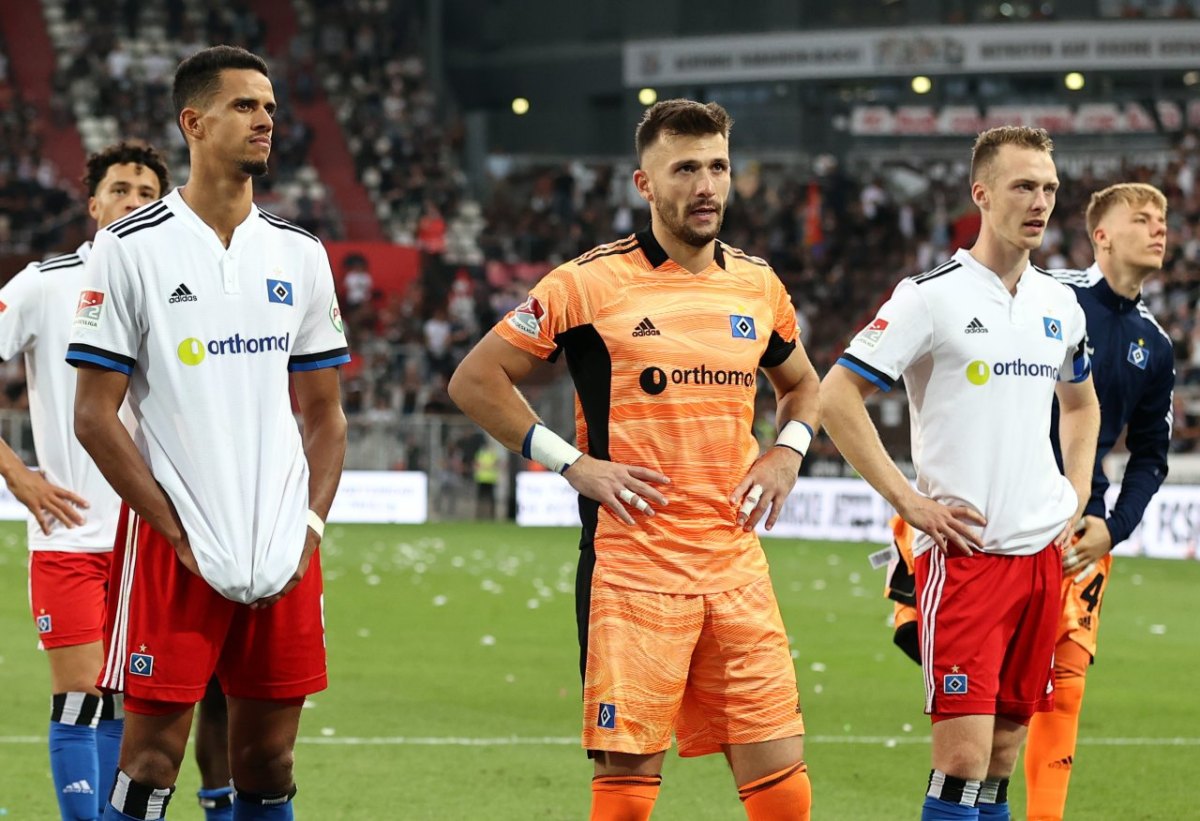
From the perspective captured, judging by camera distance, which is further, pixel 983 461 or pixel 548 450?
pixel 983 461

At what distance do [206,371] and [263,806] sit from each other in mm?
1240

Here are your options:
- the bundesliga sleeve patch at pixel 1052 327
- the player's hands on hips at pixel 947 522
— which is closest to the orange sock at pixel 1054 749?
the player's hands on hips at pixel 947 522

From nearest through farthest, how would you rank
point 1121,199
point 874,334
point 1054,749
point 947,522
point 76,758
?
1. point 947,522
2. point 874,334
3. point 76,758
4. point 1054,749
5. point 1121,199

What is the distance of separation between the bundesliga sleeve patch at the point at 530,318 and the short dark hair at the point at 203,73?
98 cm

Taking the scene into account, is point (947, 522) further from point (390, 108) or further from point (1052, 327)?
point (390, 108)

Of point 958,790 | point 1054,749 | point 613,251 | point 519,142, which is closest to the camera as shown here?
point 613,251

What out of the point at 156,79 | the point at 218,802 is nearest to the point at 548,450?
the point at 218,802

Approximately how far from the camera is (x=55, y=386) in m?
6.46

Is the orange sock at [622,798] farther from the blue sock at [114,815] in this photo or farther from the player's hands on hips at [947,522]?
the player's hands on hips at [947,522]

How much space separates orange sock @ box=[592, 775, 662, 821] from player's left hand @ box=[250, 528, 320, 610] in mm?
1005

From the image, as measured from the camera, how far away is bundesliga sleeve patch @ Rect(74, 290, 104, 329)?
4.77 metres

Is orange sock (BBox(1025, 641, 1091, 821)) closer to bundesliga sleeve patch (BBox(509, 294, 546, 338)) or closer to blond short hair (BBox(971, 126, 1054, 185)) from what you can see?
blond short hair (BBox(971, 126, 1054, 185))

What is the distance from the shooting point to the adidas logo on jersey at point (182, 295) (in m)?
4.83

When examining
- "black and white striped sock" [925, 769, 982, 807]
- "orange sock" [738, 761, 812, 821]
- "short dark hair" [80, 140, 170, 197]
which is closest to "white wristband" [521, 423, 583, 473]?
"orange sock" [738, 761, 812, 821]
